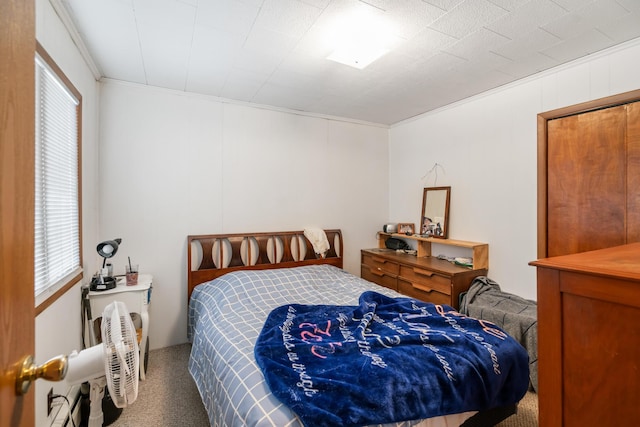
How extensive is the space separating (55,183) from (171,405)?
5.42 ft

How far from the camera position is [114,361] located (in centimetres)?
103

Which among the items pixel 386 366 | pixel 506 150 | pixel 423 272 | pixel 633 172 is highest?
pixel 506 150

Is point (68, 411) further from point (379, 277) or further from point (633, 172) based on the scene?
point (633, 172)

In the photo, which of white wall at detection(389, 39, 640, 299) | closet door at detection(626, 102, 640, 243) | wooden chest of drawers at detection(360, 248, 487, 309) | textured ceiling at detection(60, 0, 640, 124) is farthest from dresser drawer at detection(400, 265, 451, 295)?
textured ceiling at detection(60, 0, 640, 124)

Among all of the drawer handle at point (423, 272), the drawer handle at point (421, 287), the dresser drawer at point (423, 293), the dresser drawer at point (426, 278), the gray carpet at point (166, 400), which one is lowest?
the gray carpet at point (166, 400)

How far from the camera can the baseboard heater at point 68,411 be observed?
1595 millimetres

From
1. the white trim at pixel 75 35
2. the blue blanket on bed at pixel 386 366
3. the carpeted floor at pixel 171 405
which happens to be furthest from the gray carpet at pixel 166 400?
the white trim at pixel 75 35

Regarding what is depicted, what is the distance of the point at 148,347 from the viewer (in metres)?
2.78

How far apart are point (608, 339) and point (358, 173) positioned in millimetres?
3331

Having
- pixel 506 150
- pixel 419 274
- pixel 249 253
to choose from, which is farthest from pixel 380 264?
pixel 506 150

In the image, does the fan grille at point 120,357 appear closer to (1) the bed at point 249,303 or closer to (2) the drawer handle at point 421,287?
(1) the bed at point 249,303

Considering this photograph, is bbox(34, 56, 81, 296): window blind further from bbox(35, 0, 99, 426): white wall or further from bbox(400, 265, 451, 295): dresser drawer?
bbox(400, 265, 451, 295): dresser drawer

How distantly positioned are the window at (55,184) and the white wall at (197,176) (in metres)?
0.62

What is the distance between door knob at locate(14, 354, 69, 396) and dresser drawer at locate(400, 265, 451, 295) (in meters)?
→ 2.79
